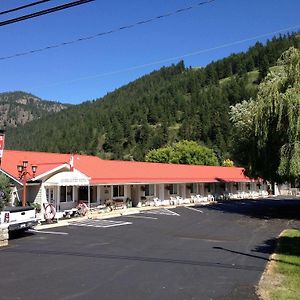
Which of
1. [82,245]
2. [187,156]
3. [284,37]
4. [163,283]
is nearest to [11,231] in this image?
[82,245]

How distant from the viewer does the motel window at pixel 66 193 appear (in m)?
27.4

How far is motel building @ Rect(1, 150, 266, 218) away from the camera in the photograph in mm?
25766

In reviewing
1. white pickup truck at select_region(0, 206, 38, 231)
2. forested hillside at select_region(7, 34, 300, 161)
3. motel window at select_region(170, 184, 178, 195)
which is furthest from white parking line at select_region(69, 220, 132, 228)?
forested hillside at select_region(7, 34, 300, 161)

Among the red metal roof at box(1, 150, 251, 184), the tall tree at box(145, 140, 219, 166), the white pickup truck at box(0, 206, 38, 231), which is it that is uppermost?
the tall tree at box(145, 140, 219, 166)

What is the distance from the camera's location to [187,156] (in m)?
81.0

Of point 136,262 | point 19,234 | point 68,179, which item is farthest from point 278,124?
point 136,262

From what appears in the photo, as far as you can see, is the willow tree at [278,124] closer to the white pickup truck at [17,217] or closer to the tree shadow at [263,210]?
the tree shadow at [263,210]

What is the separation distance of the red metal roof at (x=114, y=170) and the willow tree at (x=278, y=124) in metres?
9.51

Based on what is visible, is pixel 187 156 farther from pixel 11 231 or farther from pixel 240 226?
pixel 11 231

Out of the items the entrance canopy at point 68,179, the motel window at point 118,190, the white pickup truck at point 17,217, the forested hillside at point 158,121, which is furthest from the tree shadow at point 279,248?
the forested hillside at point 158,121

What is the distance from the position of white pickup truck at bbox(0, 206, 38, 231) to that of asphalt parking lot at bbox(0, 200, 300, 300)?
1.67 ft

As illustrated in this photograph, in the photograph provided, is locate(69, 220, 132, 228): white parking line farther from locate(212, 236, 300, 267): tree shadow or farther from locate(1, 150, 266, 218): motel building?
locate(212, 236, 300, 267): tree shadow

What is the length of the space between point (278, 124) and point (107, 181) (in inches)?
469

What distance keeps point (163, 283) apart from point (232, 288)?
1.47m
